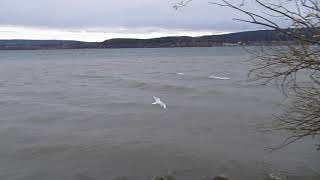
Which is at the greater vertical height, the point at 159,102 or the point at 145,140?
the point at 145,140

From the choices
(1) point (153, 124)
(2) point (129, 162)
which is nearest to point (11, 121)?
(1) point (153, 124)

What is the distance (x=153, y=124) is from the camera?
67.0 feet

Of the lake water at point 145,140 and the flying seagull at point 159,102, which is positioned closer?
the lake water at point 145,140

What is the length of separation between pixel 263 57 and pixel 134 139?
12.5 meters

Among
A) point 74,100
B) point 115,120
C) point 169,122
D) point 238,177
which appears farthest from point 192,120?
point 74,100

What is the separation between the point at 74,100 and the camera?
30078mm

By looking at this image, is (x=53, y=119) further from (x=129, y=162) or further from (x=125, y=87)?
(x=125, y=87)

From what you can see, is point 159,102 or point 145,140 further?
point 159,102

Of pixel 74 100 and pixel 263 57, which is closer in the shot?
pixel 263 57

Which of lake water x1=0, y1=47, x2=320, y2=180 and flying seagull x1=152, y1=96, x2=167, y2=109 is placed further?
flying seagull x1=152, y1=96, x2=167, y2=109

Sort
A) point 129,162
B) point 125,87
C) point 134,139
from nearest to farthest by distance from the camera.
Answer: point 129,162, point 134,139, point 125,87

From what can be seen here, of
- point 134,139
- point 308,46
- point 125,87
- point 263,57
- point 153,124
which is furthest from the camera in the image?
point 125,87

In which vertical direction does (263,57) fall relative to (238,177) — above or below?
above

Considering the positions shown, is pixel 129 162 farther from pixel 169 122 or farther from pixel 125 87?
pixel 125 87
